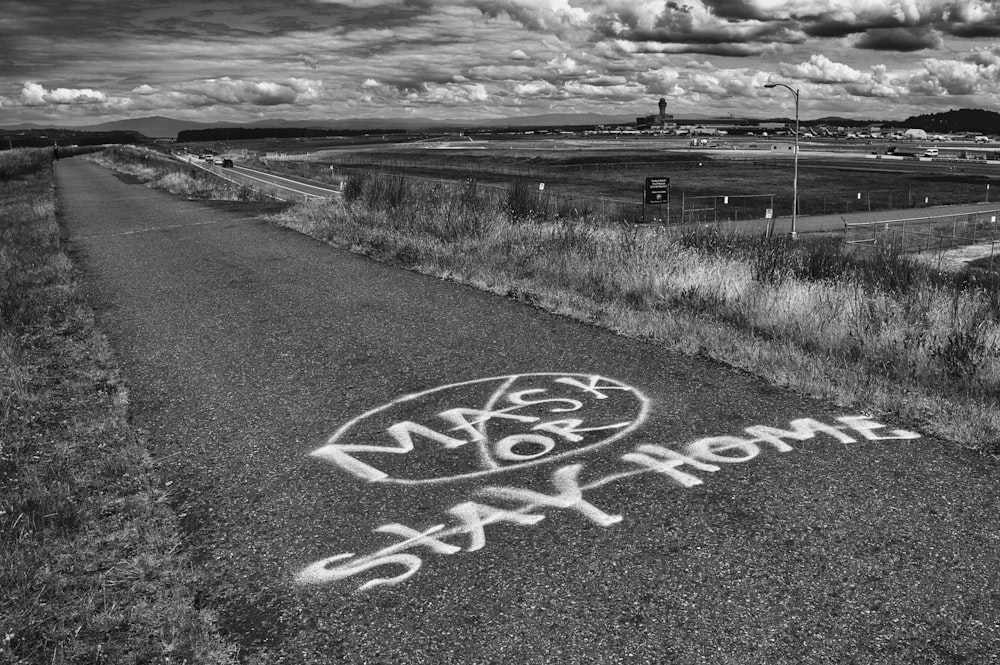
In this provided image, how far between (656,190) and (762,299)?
95.8ft

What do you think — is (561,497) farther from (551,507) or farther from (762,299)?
(762,299)

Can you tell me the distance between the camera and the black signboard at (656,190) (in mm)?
37062

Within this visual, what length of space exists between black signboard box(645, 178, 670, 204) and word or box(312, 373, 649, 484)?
31.7m

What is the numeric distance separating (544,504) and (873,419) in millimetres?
3067

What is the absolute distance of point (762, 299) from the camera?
31.4 feet

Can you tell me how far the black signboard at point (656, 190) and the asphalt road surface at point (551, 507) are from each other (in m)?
30.0

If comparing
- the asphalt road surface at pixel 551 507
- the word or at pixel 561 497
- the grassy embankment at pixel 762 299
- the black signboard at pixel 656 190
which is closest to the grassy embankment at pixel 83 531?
the asphalt road surface at pixel 551 507

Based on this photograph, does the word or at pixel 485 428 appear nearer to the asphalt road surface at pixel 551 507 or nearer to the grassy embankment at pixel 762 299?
the asphalt road surface at pixel 551 507

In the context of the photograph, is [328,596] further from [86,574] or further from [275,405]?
[275,405]

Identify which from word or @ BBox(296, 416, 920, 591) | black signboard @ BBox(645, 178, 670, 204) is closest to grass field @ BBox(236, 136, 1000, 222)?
black signboard @ BBox(645, 178, 670, 204)

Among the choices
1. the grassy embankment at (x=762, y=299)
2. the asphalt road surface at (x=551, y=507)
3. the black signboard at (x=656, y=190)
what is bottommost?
the asphalt road surface at (x=551, y=507)

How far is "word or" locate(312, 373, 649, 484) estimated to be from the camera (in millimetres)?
5281

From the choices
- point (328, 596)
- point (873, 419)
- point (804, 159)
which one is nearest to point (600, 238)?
point (873, 419)

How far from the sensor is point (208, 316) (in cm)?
990
